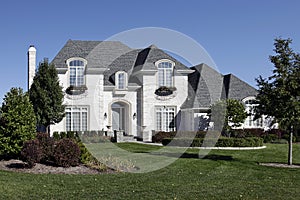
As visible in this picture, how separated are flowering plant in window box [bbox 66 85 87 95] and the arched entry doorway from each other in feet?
10.7

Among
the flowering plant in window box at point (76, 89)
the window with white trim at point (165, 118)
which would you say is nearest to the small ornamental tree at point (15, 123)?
the flowering plant in window box at point (76, 89)

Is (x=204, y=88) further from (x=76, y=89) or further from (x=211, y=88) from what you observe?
(x=76, y=89)

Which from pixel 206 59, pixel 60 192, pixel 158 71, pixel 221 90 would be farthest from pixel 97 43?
pixel 60 192

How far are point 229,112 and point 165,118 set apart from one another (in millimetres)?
5444

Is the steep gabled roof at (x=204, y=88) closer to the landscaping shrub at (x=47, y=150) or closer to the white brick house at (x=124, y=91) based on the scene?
the white brick house at (x=124, y=91)

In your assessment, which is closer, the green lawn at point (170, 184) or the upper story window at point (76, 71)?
the green lawn at point (170, 184)

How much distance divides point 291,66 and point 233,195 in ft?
25.4

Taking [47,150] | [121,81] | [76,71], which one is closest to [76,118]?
[76,71]

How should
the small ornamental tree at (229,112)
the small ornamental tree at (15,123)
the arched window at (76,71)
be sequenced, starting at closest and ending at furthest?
the small ornamental tree at (15,123) < the small ornamental tree at (229,112) < the arched window at (76,71)

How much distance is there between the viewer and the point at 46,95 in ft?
87.9

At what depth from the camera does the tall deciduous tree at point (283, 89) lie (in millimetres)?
14971

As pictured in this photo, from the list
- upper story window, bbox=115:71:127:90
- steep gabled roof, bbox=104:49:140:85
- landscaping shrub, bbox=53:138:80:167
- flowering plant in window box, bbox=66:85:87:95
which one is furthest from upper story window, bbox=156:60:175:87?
landscaping shrub, bbox=53:138:80:167

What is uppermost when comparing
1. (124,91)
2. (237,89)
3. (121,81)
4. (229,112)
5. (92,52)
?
(92,52)

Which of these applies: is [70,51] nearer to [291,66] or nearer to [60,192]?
[291,66]
